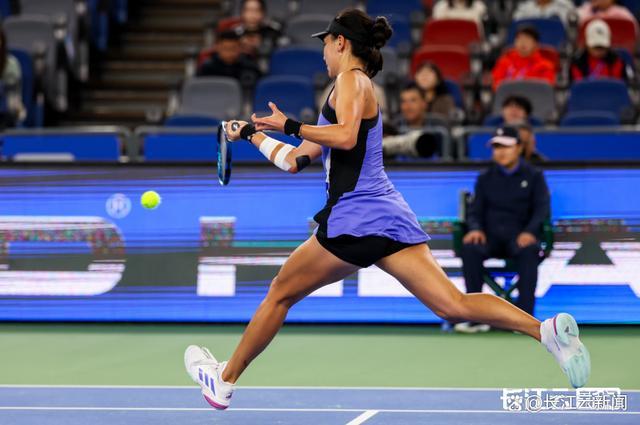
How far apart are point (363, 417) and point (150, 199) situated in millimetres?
4315

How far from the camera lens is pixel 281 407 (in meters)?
6.98

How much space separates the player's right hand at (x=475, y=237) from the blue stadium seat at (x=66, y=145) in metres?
3.53

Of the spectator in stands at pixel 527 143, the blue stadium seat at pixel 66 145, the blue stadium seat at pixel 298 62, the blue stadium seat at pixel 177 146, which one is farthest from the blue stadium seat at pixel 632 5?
the blue stadium seat at pixel 66 145

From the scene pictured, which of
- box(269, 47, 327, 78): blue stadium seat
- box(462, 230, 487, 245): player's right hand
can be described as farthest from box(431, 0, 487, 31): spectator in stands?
box(462, 230, 487, 245): player's right hand

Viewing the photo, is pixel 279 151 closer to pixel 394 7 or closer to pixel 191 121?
pixel 191 121

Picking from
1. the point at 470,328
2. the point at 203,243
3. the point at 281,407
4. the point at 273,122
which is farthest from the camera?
the point at 203,243

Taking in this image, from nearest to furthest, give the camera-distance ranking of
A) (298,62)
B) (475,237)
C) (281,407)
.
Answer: (281,407) → (475,237) → (298,62)

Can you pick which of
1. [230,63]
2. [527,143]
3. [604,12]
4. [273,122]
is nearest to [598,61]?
[604,12]

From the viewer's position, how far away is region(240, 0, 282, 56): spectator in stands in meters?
15.0

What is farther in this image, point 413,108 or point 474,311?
point 413,108

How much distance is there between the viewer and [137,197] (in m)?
10.6

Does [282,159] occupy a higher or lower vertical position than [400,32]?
higher

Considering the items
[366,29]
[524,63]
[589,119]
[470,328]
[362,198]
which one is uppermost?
[366,29]

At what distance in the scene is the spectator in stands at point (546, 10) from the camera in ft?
51.3
